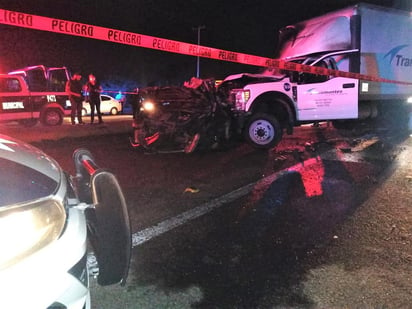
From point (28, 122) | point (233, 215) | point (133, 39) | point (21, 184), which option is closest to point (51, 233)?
point (21, 184)

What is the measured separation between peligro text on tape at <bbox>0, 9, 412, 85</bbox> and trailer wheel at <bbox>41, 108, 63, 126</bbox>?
26.2 ft

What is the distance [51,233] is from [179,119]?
587 cm

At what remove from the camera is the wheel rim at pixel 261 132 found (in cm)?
841

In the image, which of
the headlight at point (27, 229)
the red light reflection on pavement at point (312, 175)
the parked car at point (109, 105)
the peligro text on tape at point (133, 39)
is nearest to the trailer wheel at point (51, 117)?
the peligro text on tape at point (133, 39)

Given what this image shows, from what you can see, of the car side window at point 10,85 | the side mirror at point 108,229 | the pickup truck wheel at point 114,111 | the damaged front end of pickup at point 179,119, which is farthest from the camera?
the pickup truck wheel at point 114,111

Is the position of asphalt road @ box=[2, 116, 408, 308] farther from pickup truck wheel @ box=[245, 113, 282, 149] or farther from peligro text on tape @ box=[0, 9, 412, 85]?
peligro text on tape @ box=[0, 9, 412, 85]

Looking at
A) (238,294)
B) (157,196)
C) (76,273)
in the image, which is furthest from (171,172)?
(76,273)

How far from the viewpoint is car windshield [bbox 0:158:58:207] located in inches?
76.5

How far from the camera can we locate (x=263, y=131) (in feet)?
27.7

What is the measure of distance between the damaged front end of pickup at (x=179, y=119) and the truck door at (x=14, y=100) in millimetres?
6846

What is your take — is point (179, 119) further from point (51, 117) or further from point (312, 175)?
point (51, 117)

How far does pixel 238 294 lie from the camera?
2.95 meters

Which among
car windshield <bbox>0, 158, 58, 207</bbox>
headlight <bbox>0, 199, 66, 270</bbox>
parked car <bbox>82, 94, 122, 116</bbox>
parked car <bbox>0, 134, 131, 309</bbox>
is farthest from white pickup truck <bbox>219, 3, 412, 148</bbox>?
parked car <bbox>82, 94, 122, 116</bbox>

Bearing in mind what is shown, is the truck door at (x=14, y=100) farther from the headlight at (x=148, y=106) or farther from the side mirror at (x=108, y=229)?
the side mirror at (x=108, y=229)
